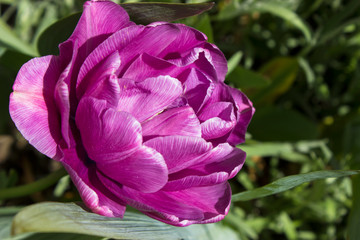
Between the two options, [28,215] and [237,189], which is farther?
[237,189]

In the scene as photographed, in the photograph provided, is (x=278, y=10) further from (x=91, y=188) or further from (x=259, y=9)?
(x=91, y=188)

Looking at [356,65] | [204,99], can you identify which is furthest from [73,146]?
[356,65]

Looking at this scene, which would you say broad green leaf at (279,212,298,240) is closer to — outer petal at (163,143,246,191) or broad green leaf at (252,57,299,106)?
broad green leaf at (252,57,299,106)

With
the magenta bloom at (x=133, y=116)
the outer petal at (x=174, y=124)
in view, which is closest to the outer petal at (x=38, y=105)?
the magenta bloom at (x=133, y=116)

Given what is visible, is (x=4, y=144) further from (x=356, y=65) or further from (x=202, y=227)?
(x=356, y=65)

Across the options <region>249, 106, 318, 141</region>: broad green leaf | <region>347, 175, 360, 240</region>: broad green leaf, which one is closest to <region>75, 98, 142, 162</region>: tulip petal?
<region>347, 175, 360, 240</region>: broad green leaf

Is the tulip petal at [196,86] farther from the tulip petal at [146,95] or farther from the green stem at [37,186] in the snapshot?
the green stem at [37,186]
